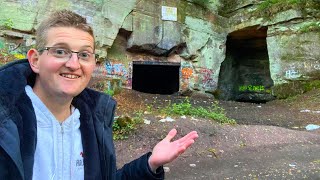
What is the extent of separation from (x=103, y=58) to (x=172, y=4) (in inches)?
144

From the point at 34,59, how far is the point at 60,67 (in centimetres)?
14

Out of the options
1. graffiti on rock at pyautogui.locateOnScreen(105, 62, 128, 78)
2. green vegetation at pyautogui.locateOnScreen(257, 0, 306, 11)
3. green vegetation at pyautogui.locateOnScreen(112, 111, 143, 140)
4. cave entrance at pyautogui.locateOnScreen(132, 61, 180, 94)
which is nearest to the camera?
green vegetation at pyautogui.locateOnScreen(112, 111, 143, 140)

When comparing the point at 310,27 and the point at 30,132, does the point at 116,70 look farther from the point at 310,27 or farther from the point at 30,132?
the point at 30,132

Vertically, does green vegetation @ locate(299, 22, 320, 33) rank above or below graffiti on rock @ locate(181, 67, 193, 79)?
above

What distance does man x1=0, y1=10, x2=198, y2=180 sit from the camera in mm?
1256

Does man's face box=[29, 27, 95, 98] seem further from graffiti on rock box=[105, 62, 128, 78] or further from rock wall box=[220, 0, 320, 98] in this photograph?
rock wall box=[220, 0, 320, 98]

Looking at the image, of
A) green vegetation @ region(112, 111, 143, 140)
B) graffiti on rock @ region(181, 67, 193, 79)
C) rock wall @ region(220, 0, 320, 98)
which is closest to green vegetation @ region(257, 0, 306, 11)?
rock wall @ region(220, 0, 320, 98)

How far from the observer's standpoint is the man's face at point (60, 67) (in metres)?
1.36

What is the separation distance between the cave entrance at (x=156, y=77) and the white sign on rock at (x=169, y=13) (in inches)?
70.1

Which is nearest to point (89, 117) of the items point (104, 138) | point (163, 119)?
point (104, 138)

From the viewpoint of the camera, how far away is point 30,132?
129 centimetres

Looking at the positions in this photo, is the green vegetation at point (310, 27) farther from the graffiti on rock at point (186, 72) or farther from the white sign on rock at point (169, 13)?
the white sign on rock at point (169, 13)

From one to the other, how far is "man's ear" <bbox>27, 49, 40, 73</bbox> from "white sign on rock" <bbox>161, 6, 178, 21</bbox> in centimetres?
1133

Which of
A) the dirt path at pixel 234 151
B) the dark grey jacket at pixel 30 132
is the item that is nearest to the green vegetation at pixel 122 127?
the dirt path at pixel 234 151
